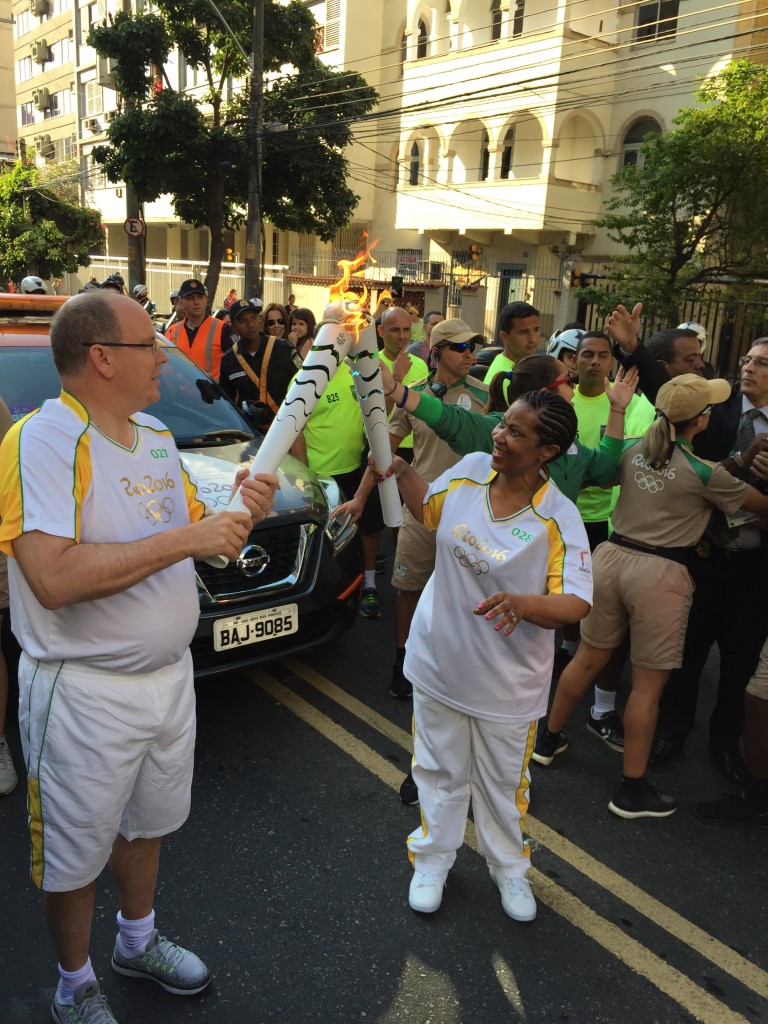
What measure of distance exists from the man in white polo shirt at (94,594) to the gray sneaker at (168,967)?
19 centimetres

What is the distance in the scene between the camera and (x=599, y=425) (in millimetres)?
4309

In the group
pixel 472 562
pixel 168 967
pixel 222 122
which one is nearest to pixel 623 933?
pixel 472 562

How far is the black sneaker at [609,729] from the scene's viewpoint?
390 centimetres

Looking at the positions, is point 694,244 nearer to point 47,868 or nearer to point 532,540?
point 532,540

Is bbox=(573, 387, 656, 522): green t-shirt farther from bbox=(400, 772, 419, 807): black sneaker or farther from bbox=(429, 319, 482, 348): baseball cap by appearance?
bbox=(400, 772, 419, 807): black sneaker

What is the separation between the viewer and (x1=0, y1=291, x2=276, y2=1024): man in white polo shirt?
71.6 inches

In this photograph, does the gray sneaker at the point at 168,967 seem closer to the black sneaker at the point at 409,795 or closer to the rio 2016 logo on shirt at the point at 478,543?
the black sneaker at the point at 409,795

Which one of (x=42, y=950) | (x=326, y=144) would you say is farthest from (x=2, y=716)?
(x=326, y=144)

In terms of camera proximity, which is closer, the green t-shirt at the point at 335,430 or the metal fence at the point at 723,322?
the green t-shirt at the point at 335,430

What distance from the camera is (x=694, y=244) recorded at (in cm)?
1319

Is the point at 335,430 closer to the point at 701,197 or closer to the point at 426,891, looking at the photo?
the point at 426,891

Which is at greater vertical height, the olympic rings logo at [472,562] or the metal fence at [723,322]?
the metal fence at [723,322]

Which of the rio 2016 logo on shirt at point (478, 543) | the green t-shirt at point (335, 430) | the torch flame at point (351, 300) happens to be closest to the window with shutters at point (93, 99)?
the green t-shirt at point (335, 430)

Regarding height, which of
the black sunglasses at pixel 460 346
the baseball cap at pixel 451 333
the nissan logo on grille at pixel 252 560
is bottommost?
the nissan logo on grille at pixel 252 560
